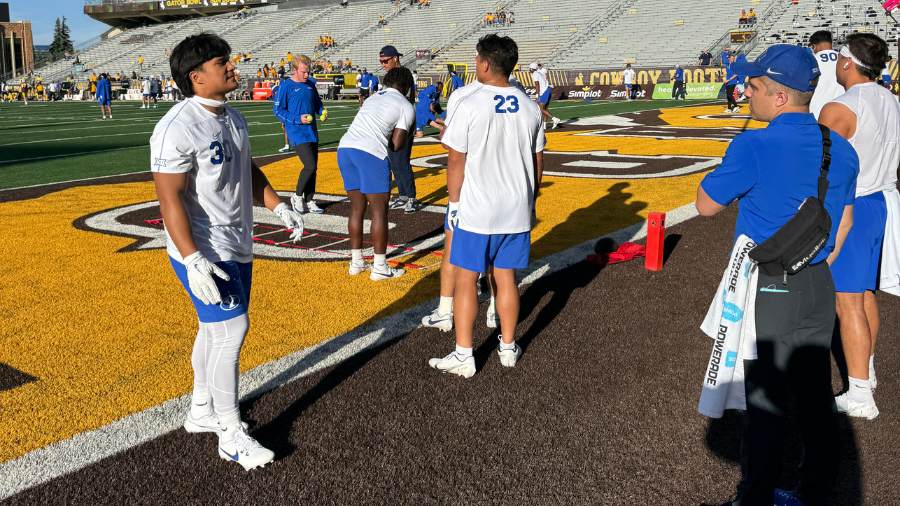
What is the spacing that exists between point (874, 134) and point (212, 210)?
10.9ft

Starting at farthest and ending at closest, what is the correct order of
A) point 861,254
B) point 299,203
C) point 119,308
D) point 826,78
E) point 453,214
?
point 299,203
point 119,308
point 826,78
point 453,214
point 861,254

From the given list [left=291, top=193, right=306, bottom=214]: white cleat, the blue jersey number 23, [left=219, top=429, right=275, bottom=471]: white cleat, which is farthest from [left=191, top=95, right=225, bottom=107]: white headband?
[left=291, top=193, right=306, bottom=214]: white cleat

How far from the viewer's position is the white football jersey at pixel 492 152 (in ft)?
15.2

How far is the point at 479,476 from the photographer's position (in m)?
3.51

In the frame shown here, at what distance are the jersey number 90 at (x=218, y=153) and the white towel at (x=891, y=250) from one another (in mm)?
3383

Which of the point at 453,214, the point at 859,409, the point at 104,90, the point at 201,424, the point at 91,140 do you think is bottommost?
the point at 859,409

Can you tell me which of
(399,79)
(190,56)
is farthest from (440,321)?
(190,56)

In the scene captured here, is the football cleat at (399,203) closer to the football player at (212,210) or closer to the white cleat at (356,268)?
the white cleat at (356,268)

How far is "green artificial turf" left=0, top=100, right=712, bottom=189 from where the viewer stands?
46.9ft

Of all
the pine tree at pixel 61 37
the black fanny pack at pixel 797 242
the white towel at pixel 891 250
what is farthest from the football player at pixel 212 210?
the pine tree at pixel 61 37

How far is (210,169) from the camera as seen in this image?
3520 millimetres

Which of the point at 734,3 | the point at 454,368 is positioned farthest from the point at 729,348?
the point at 734,3

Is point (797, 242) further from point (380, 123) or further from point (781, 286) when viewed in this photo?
point (380, 123)

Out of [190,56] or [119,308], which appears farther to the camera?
[119,308]
